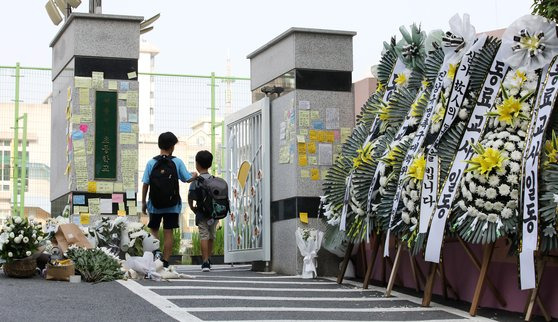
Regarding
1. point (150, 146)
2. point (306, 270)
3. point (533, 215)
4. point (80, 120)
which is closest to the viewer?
point (533, 215)

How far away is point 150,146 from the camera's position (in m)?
18.8

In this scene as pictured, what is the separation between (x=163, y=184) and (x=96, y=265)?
A: 5.13ft

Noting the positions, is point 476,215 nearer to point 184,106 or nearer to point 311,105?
point 311,105

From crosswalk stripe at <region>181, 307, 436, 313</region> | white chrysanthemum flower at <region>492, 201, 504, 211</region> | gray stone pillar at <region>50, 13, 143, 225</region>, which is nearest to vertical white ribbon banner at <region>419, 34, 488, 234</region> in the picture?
crosswalk stripe at <region>181, 307, 436, 313</region>

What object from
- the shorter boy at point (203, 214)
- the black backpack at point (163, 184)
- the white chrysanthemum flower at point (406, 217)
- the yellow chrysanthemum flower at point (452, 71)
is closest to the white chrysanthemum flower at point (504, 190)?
the white chrysanthemum flower at point (406, 217)

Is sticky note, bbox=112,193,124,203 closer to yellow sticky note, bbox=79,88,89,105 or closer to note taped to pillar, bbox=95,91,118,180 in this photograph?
note taped to pillar, bbox=95,91,118,180

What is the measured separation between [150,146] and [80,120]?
5749 millimetres

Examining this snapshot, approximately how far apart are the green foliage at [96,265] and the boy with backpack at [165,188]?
116cm

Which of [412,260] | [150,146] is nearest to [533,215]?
[412,260]

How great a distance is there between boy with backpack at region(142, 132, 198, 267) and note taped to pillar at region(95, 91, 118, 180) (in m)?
1.25

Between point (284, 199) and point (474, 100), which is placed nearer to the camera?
point (474, 100)

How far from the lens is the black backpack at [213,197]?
12.6m

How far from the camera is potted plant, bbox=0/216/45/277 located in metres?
10.4

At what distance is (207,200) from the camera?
497 inches
